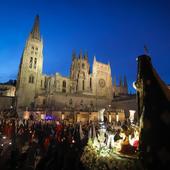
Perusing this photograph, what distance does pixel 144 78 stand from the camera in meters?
5.19

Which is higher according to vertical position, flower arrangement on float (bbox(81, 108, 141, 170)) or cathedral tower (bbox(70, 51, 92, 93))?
cathedral tower (bbox(70, 51, 92, 93))

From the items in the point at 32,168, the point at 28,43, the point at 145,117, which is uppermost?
the point at 28,43

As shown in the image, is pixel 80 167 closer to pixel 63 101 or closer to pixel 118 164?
pixel 118 164

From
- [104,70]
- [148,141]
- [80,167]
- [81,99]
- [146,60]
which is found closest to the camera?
[148,141]

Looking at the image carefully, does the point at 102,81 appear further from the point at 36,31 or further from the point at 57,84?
the point at 36,31

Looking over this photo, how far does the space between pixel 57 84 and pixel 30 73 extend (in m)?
10.3

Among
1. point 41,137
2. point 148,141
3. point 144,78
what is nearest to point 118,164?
point 148,141

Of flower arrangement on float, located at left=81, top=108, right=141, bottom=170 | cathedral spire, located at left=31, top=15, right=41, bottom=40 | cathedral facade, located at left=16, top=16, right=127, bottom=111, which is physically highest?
cathedral spire, located at left=31, top=15, right=41, bottom=40

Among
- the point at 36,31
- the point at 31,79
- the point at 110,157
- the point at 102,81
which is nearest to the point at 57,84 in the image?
the point at 31,79

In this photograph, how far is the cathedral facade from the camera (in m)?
52.7

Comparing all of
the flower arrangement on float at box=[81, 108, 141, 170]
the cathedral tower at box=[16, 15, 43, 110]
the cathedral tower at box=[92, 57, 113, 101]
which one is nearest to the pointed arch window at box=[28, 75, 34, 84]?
the cathedral tower at box=[16, 15, 43, 110]

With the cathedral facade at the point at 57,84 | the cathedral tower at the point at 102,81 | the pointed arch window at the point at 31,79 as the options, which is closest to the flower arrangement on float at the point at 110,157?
the cathedral facade at the point at 57,84

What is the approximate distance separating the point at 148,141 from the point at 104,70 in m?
71.9

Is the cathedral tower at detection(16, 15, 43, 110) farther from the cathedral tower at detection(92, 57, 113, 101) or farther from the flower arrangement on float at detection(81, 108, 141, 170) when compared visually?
the flower arrangement on float at detection(81, 108, 141, 170)
